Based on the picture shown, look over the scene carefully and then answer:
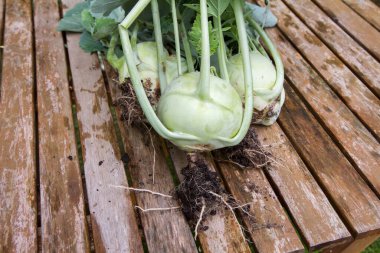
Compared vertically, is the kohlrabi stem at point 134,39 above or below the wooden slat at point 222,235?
above

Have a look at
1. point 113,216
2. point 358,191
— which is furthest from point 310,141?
point 113,216

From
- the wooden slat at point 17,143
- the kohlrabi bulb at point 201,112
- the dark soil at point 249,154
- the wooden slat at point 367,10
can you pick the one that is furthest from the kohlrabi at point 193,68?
the wooden slat at point 367,10

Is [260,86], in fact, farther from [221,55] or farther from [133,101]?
[133,101]

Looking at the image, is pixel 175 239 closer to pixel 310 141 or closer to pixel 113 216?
pixel 113 216

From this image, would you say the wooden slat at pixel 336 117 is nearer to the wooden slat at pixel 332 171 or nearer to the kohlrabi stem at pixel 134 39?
the wooden slat at pixel 332 171

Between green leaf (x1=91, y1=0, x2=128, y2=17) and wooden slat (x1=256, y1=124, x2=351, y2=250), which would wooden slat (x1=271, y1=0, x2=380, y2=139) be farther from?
green leaf (x1=91, y1=0, x2=128, y2=17)

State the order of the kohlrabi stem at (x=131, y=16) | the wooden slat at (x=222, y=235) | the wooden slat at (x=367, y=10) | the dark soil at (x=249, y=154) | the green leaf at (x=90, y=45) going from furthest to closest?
the wooden slat at (x=367, y=10) < the green leaf at (x=90, y=45) < the dark soil at (x=249, y=154) < the kohlrabi stem at (x=131, y=16) < the wooden slat at (x=222, y=235)
